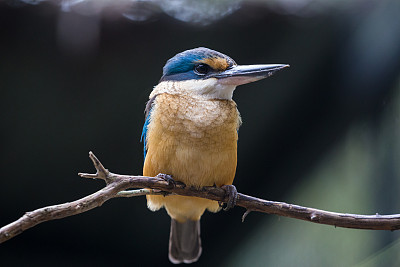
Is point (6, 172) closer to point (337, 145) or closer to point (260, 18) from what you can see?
point (260, 18)

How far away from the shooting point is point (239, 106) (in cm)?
280

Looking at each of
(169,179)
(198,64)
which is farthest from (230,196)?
(198,64)

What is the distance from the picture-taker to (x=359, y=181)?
2652 mm

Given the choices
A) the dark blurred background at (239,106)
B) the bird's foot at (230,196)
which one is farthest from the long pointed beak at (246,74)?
the dark blurred background at (239,106)

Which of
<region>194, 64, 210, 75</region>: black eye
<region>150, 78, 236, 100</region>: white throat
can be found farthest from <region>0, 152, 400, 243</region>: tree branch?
<region>194, 64, 210, 75</region>: black eye

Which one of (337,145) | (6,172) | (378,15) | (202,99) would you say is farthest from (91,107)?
(378,15)

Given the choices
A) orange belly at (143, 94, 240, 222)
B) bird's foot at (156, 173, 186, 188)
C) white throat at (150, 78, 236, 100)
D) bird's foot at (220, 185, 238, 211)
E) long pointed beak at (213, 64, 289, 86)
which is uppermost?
long pointed beak at (213, 64, 289, 86)

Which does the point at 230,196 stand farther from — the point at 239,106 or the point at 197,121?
the point at 239,106

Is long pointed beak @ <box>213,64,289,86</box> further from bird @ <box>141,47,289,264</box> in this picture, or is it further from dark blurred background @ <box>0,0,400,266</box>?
dark blurred background @ <box>0,0,400,266</box>

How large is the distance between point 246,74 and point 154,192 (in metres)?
0.63

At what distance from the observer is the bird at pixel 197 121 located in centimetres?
179

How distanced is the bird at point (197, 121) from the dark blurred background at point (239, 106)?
0.69 m

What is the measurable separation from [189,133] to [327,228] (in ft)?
4.52

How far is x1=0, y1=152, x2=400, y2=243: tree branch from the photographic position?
1.18 meters
